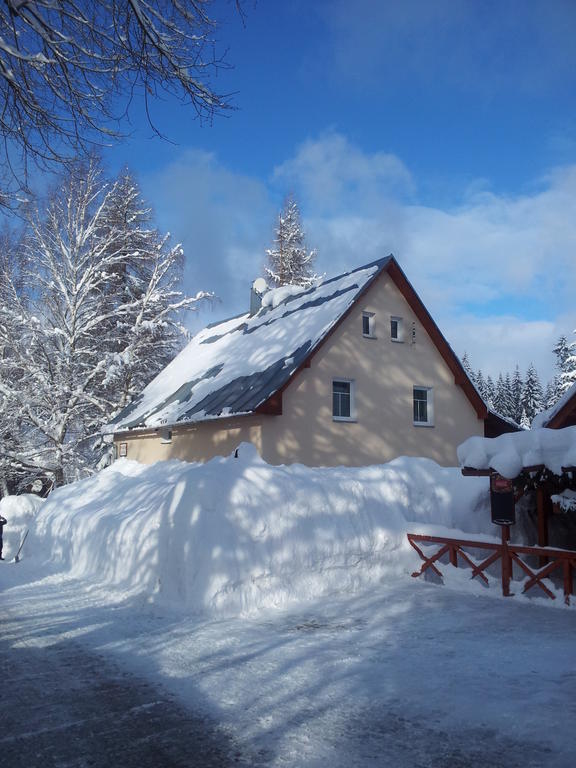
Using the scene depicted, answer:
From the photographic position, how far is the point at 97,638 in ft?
26.6

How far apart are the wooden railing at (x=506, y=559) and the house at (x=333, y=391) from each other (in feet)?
23.1

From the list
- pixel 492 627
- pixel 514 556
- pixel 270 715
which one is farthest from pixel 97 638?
pixel 514 556

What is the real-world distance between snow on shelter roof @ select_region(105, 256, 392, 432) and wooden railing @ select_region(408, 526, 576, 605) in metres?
7.04

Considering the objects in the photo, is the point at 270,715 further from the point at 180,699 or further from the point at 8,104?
the point at 8,104

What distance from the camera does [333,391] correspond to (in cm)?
1984

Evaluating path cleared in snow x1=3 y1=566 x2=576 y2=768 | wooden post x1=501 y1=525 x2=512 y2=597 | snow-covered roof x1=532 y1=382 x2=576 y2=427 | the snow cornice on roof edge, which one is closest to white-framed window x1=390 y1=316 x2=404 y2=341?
the snow cornice on roof edge

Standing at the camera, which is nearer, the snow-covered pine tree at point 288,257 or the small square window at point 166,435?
the small square window at point 166,435

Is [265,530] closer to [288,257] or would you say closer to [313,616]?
[313,616]

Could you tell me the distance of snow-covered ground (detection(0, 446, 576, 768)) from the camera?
16.4ft

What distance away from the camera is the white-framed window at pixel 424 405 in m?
21.9

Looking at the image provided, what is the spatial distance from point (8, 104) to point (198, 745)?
261 inches

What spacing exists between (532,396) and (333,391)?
118 ft

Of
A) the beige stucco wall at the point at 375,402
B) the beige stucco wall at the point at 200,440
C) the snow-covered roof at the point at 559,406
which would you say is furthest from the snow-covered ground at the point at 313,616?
the beige stucco wall at the point at 375,402

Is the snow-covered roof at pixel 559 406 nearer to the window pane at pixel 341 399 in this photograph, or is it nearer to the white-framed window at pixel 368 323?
the window pane at pixel 341 399
